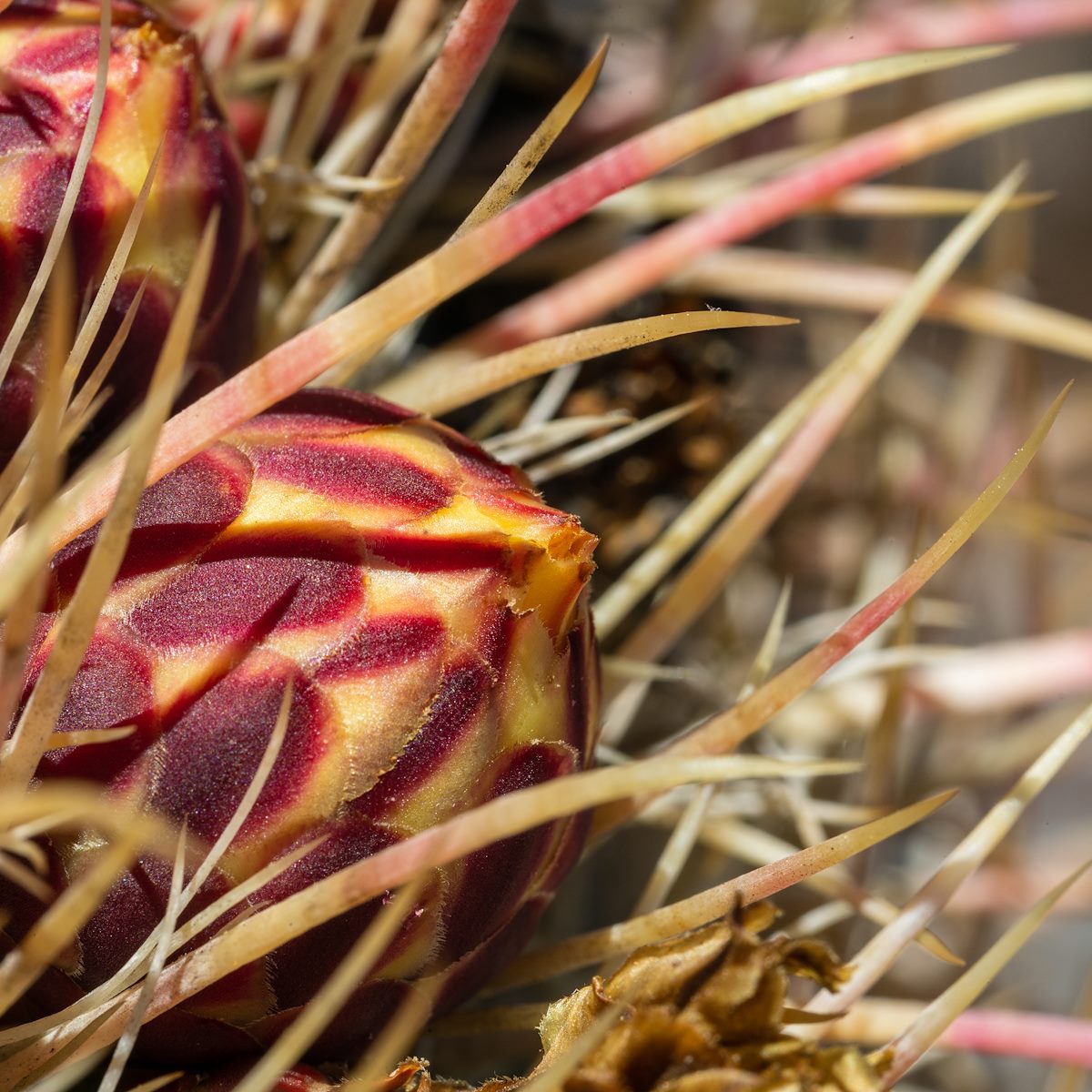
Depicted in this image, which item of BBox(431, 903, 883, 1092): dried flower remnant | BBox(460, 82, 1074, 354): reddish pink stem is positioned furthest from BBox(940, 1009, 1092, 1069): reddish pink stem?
BBox(460, 82, 1074, 354): reddish pink stem

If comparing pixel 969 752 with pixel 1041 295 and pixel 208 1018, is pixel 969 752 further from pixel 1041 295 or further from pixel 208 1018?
pixel 208 1018

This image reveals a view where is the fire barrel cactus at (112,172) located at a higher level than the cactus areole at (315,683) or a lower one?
higher

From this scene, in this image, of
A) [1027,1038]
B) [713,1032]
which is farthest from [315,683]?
[1027,1038]

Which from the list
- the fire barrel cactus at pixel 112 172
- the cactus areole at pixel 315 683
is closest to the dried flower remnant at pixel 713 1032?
the cactus areole at pixel 315 683

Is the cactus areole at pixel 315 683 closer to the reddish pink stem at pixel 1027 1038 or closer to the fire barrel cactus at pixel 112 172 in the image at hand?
the fire barrel cactus at pixel 112 172

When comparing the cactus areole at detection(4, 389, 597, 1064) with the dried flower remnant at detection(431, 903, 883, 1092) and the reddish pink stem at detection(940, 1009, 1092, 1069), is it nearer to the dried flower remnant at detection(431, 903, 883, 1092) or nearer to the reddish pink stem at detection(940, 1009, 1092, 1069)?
the dried flower remnant at detection(431, 903, 883, 1092)

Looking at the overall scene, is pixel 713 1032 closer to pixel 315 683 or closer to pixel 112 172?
pixel 315 683

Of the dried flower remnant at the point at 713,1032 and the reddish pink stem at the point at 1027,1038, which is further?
the reddish pink stem at the point at 1027,1038
